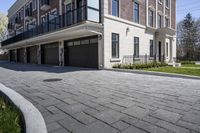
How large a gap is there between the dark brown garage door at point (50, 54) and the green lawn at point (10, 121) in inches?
615

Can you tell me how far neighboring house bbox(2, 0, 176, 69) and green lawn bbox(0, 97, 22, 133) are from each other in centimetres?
917

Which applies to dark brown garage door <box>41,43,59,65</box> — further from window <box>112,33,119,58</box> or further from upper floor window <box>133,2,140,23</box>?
upper floor window <box>133,2,140,23</box>

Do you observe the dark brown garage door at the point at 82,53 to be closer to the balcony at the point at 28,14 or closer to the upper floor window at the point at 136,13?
the upper floor window at the point at 136,13

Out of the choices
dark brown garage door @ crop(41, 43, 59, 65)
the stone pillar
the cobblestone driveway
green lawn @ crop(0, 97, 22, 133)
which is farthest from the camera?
dark brown garage door @ crop(41, 43, 59, 65)

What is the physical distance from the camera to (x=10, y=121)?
123 inches

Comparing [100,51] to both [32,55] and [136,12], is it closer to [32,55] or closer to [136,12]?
[136,12]

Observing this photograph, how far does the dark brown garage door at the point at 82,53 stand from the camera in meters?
14.1

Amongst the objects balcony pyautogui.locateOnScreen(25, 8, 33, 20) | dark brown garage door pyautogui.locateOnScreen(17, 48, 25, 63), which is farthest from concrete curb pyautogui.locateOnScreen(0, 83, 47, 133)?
dark brown garage door pyautogui.locateOnScreen(17, 48, 25, 63)

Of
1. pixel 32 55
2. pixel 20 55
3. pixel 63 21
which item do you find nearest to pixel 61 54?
pixel 63 21

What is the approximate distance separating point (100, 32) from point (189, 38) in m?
35.3

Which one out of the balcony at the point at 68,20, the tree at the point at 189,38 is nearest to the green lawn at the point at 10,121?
the balcony at the point at 68,20

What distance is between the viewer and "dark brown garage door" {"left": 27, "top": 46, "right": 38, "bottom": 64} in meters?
24.4

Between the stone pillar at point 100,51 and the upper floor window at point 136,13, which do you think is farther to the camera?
the upper floor window at point 136,13

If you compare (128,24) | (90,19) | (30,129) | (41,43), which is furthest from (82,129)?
(41,43)
